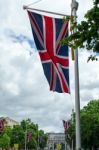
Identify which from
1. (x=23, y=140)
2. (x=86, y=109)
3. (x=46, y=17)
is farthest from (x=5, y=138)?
(x=46, y=17)

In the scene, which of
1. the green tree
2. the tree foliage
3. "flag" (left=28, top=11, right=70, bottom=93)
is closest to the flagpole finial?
"flag" (left=28, top=11, right=70, bottom=93)

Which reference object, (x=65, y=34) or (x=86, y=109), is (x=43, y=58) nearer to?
(x=65, y=34)

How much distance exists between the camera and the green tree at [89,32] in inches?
552

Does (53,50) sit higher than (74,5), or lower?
lower

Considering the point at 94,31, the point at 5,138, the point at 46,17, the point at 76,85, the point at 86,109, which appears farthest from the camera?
the point at 5,138

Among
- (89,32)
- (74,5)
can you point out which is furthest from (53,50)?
(89,32)

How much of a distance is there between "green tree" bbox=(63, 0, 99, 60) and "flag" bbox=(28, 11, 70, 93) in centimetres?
506

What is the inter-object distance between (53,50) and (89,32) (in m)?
6.15

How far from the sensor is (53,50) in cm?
2027

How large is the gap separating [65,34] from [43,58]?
1338 millimetres

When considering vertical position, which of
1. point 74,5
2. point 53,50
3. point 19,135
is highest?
point 74,5

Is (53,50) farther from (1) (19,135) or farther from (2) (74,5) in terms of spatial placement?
(1) (19,135)

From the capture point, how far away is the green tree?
14031mm

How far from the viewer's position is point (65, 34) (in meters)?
20.2
